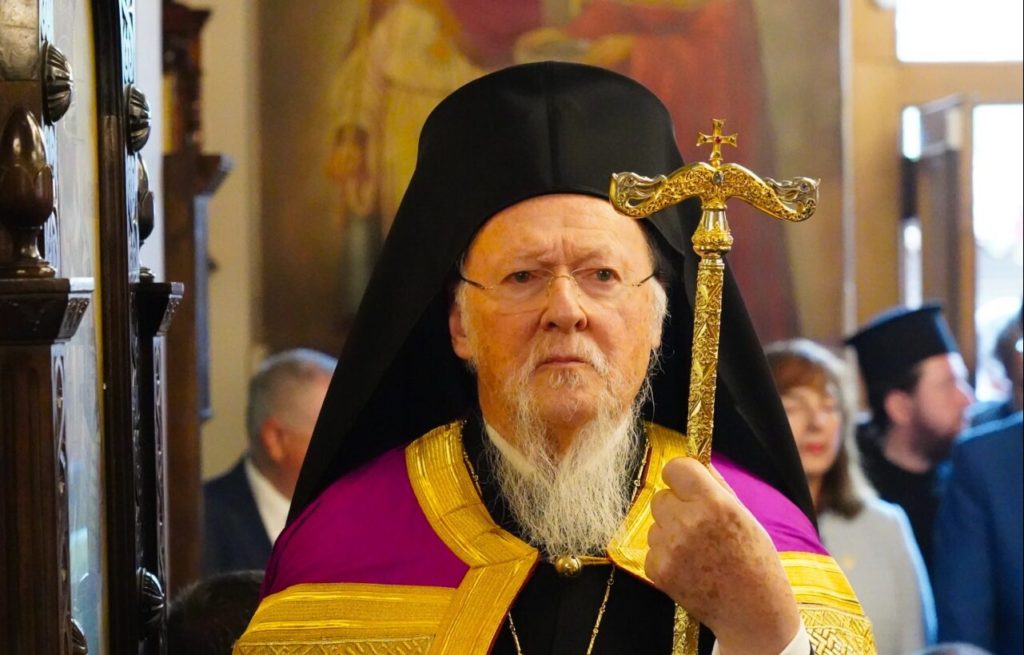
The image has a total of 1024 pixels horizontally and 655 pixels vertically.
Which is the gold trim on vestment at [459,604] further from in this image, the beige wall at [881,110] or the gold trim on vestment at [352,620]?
the beige wall at [881,110]

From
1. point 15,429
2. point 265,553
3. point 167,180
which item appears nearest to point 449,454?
point 15,429

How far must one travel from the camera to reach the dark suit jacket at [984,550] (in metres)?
5.21

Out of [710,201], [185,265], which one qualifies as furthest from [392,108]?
[710,201]

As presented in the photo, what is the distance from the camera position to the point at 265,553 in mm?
7035

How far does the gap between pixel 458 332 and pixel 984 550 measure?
2.78m

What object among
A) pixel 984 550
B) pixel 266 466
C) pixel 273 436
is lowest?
pixel 984 550

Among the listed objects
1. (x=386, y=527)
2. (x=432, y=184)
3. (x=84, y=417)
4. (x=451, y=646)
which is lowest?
(x=451, y=646)

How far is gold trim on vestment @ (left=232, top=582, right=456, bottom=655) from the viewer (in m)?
2.90

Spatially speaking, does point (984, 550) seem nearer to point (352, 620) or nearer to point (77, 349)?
point (352, 620)

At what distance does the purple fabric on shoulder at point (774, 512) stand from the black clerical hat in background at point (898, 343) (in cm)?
385

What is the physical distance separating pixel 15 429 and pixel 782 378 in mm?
4081

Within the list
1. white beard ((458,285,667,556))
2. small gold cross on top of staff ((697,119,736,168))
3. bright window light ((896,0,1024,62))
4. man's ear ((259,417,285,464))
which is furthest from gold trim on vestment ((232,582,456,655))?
bright window light ((896,0,1024,62))

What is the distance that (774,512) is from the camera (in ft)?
9.97

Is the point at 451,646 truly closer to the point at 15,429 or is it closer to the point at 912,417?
the point at 15,429
